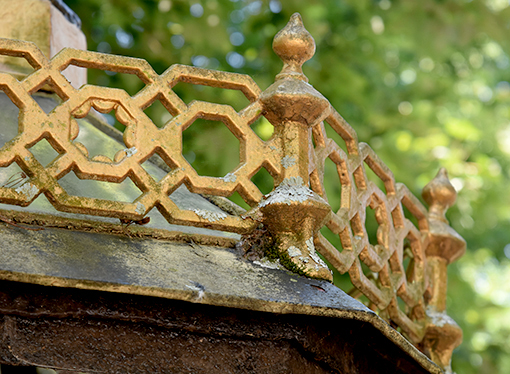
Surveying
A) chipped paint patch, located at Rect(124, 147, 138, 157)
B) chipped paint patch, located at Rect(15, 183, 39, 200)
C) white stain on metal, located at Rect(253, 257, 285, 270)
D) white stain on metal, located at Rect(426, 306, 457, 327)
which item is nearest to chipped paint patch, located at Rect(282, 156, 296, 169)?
white stain on metal, located at Rect(253, 257, 285, 270)

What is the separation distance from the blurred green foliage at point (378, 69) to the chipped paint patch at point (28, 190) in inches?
80.4

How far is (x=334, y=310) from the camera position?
1.43 metres

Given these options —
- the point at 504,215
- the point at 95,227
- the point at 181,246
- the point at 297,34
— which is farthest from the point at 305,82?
the point at 504,215

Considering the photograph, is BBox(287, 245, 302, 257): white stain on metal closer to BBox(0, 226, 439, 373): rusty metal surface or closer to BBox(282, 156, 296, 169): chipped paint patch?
BBox(0, 226, 439, 373): rusty metal surface

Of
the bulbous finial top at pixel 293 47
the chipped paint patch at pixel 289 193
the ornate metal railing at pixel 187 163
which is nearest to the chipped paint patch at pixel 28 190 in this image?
the ornate metal railing at pixel 187 163

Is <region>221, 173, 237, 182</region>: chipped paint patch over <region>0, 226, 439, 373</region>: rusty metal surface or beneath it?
over

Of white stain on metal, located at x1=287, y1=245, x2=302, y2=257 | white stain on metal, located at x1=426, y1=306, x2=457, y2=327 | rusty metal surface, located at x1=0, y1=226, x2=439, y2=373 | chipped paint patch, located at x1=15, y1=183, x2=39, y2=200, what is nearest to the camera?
rusty metal surface, located at x1=0, y1=226, x2=439, y2=373

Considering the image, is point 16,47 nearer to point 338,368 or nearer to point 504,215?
point 338,368

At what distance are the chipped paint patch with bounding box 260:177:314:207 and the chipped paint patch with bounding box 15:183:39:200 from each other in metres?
0.56

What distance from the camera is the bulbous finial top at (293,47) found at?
Result: 175 cm

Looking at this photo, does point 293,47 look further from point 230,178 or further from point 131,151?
point 131,151

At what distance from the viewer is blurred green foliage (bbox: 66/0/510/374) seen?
391cm

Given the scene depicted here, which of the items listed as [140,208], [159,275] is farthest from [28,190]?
[159,275]

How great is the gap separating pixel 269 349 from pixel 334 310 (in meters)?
0.17
